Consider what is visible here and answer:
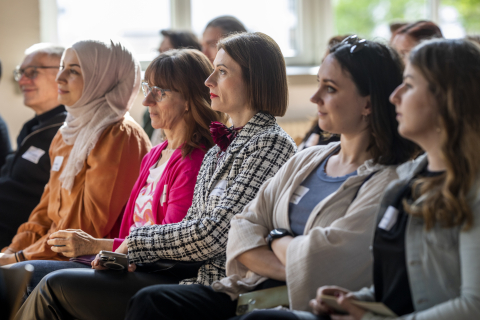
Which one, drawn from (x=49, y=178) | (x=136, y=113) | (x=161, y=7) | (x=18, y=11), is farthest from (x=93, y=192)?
(x=161, y=7)

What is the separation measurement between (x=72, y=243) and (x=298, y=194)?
3.30 ft

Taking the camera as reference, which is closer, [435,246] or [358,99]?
[435,246]

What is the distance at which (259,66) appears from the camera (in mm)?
1898

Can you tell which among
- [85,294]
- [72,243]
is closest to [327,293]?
[85,294]

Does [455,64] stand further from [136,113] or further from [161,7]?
[161,7]

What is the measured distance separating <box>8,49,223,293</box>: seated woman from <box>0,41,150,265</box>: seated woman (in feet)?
0.60

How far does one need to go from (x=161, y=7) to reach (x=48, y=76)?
1.70 m

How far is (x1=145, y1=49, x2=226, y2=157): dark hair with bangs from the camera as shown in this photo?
2.19m

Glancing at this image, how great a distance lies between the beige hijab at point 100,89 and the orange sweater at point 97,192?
4.1 inches

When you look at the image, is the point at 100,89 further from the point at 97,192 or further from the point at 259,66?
the point at 259,66

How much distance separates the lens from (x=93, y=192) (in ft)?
7.79

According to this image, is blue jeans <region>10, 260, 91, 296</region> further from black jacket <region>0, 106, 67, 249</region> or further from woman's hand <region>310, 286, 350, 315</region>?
woman's hand <region>310, 286, 350, 315</region>

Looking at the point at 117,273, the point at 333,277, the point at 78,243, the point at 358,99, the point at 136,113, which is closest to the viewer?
the point at 333,277

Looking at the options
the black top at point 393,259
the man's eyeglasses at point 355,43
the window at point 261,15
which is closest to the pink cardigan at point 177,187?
the man's eyeglasses at point 355,43
